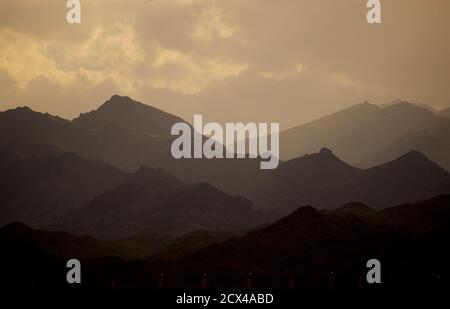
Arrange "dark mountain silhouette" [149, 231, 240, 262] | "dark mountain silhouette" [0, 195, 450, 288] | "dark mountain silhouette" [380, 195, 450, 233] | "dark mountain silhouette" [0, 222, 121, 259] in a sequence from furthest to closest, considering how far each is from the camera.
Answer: "dark mountain silhouette" [0, 222, 121, 259], "dark mountain silhouette" [380, 195, 450, 233], "dark mountain silhouette" [149, 231, 240, 262], "dark mountain silhouette" [0, 195, 450, 288]

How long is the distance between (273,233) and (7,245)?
114 ft

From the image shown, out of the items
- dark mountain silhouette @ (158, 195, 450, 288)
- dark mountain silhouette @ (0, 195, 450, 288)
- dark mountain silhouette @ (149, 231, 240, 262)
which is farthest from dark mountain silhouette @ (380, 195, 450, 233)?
dark mountain silhouette @ (149, 231, 240, 262)

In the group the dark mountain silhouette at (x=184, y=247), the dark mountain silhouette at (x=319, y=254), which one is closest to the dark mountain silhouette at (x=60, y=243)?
the dark mountain silhouette at (x=184, y=247)

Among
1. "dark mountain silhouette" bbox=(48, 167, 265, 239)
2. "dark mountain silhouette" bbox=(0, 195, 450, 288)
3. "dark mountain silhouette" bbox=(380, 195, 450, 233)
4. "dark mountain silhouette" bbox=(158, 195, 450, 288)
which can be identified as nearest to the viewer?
"dark mountain silhouette" bbox=(0, 195, 450, 288)

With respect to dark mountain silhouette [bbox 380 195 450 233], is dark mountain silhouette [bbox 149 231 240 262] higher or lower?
lower

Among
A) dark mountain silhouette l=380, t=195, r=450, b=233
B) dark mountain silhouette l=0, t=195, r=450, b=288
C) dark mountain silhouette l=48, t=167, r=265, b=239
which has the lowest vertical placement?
dark mountain silhouette l=0, t=195, r=450, b=288

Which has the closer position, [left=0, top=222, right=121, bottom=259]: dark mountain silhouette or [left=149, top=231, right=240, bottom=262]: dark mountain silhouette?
[left=149, top=231, right=240, bottom=262]: dark mountain silhouette

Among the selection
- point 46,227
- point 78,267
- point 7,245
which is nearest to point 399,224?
point 78,267

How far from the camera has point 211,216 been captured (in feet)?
611

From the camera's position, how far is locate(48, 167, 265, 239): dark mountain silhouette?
18125 centimetres

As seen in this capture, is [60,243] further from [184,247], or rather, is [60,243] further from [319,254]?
[319,254]

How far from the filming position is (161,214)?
18712 centimetres

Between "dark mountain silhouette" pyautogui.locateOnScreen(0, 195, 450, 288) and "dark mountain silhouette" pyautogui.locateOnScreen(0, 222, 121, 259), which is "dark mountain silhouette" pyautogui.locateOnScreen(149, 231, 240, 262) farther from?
"dark mountain silhouette" pyautogui.locateOnScreen(0, 195, 450, 288)
